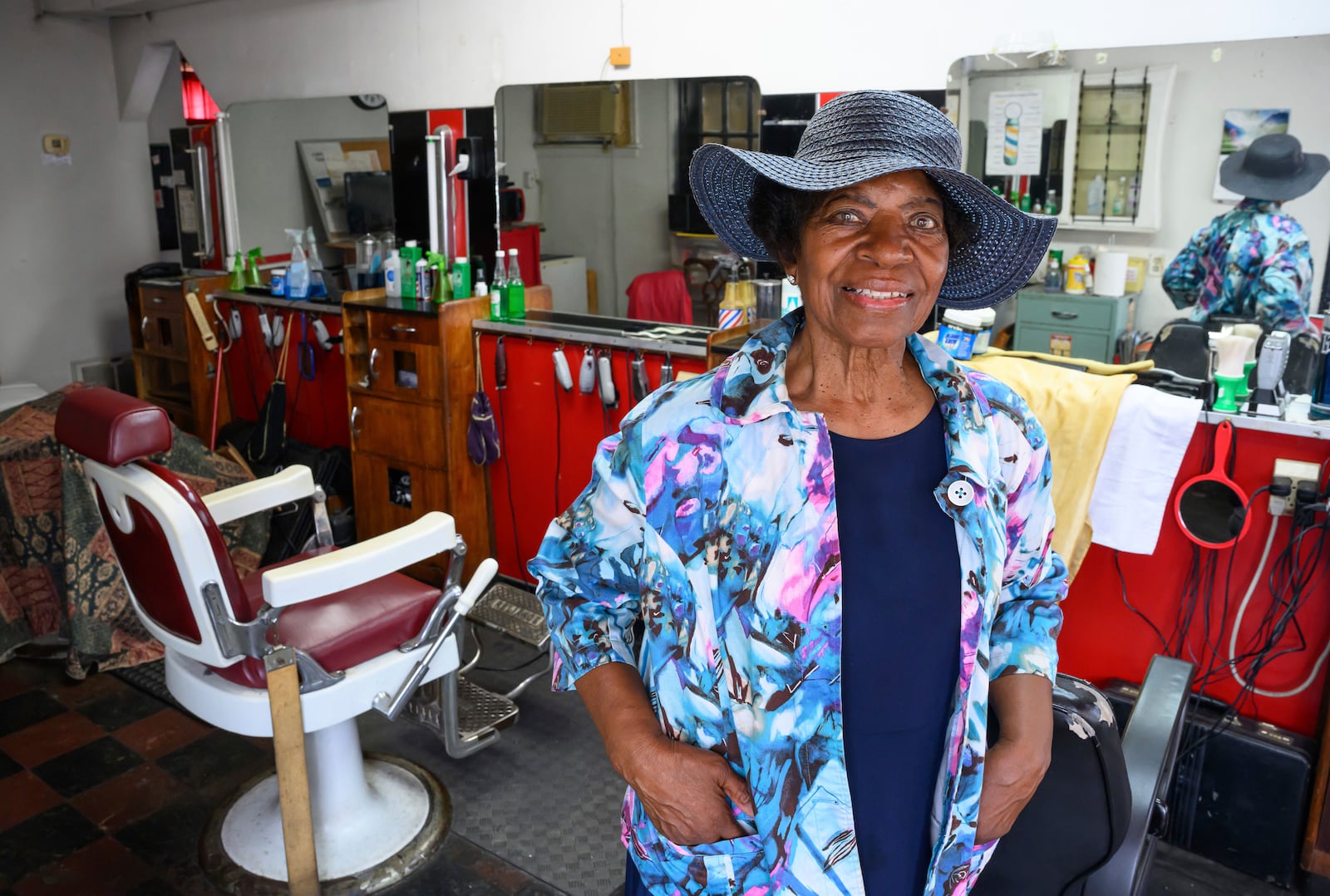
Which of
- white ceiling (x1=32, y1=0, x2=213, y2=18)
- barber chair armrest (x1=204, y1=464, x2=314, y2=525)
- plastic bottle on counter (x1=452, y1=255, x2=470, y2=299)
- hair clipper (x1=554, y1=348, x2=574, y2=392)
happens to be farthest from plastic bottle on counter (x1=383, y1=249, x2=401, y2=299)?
white ceiling (x1=32, y1=0, x2=213, y2=18)

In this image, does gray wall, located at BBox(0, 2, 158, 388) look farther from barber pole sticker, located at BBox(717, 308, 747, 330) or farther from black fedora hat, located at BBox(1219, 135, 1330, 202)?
black fedora hat, located at BBox(1219, 135, 1330, 202)

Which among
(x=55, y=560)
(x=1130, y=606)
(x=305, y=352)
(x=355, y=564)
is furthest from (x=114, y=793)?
(x=1130, y=606)

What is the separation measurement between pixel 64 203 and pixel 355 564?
5197 mm

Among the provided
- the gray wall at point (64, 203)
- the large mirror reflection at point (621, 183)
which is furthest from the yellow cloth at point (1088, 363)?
the gray wall at point (64, 203)

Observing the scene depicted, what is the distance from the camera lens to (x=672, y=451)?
45.4 inches

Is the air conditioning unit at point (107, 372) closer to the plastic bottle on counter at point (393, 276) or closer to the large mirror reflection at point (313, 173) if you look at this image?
the large mirror reflection at point (313, 173)

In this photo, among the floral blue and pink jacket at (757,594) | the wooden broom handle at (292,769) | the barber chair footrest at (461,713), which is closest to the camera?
the floral blue and pink jacket at (757,594)

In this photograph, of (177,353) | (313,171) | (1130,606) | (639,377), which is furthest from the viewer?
(177,353)

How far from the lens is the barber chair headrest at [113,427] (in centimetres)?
215

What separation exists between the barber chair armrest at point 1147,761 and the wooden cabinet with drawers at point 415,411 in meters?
2.77

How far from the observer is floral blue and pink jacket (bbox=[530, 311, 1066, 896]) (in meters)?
1.11

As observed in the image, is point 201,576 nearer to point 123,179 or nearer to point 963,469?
point 963,469

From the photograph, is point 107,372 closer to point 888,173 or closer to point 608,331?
point 608,331

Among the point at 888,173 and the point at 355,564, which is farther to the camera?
the point at 355,564
